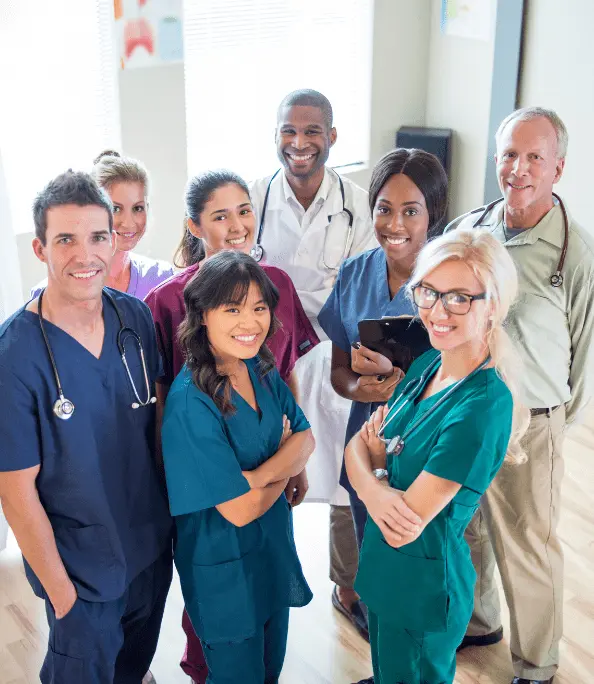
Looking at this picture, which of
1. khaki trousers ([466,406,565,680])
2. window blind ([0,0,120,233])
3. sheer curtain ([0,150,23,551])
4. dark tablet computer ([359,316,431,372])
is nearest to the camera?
dark tablet computer ([359,316,431,372])

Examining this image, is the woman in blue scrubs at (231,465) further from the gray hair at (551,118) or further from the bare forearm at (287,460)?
the gray hair at (551,118)

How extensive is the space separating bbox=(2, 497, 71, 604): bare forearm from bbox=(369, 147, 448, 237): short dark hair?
1108 millimetres

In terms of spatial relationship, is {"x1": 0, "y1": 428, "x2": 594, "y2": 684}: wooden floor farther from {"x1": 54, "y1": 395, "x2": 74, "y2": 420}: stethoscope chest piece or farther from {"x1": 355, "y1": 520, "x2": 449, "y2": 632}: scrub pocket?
{"x1": 54, "y1": 395, "x2": 74, "y2": 420}: stethoscope chest piece

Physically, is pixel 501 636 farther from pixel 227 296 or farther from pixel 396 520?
pixel 227 296

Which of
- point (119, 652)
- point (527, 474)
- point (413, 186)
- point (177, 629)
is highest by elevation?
point (413, 186)

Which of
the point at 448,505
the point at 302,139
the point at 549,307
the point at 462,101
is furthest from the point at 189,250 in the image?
the point at 462,101

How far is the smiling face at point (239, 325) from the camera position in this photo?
189 centimetres

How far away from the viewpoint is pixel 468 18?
15.5ft

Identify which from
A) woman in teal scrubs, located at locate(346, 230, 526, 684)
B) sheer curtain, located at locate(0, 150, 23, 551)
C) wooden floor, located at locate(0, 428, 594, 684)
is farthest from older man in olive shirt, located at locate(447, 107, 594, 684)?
sheer curtain, located at locate(0, 150, 23, 551)

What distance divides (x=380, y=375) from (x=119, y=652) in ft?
3.01

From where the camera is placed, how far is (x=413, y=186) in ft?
7.16

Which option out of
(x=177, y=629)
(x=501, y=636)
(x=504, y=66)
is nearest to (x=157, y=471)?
(x=177, y=629)

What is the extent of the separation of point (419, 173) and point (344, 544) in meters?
1.17

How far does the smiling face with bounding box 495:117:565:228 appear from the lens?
222 centimetres
